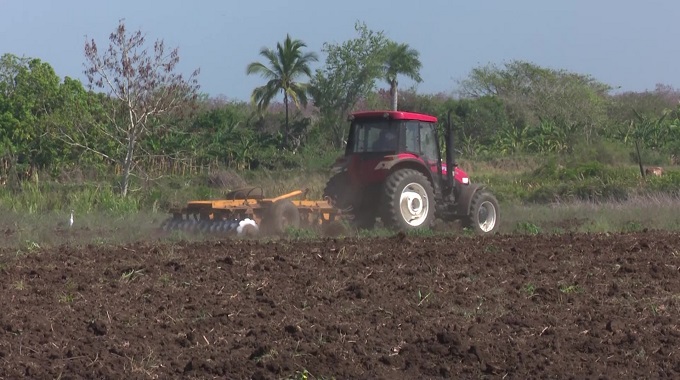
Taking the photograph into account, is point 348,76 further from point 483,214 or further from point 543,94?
point 483,214

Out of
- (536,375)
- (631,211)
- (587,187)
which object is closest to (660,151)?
(587,187)

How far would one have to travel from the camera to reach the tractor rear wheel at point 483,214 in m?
17.1

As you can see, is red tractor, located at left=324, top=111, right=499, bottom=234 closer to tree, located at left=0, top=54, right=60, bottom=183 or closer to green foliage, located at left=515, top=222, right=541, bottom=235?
green foliage, located at left=515, top=222, right=541, bottom=235

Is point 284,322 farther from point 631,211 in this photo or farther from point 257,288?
point 631,211

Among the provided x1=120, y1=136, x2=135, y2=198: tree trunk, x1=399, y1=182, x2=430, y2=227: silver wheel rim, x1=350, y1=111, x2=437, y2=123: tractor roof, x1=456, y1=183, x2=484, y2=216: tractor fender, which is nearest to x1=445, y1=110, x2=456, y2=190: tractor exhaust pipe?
x1=456, y1=183, x2=484, y2=216: tractor fender

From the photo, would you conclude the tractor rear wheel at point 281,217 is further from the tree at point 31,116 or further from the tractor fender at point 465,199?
the tree at point 31,116

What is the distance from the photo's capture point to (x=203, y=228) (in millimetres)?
15859

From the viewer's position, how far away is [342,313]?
28.0 feet

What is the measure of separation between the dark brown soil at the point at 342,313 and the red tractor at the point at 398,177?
319cm

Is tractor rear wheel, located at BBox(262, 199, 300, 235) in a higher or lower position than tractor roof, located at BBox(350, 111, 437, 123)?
lower

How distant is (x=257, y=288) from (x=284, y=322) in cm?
162

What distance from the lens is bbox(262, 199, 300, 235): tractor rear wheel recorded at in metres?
15.8

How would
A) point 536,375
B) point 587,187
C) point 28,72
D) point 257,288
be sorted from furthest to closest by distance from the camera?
point 28,72 → point 587,187 → point 257,288 → point 536,375

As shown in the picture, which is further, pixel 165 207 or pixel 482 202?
pixel 165 207
